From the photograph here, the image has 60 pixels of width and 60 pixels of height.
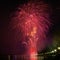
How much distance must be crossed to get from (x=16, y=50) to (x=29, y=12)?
2022cm

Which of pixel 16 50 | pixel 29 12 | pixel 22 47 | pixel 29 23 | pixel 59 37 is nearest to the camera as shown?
pixel 29 12

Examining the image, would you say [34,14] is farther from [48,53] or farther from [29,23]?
[48,53]

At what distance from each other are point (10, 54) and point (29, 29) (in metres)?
20.9

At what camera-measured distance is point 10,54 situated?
133 ft

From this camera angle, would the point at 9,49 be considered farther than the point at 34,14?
Yes

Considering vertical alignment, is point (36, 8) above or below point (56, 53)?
above

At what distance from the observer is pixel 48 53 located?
1214 inches

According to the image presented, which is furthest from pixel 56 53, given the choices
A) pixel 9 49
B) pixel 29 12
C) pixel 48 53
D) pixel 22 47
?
pixel 9 49

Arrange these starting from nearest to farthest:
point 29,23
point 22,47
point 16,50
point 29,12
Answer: point 29,12, point 29,23, point 22,47, point 16,50

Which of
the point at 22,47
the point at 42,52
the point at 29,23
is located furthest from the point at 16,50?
the point at 29,23

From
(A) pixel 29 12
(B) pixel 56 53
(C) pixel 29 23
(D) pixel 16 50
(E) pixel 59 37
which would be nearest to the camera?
(A) pixel 29 12

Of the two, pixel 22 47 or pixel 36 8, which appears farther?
pixel 22 47

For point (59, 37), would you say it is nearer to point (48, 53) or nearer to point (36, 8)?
point (48, 53)

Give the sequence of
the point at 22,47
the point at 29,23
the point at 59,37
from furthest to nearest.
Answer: the point at 22,47, the point at 59,37, the point at 29,23
